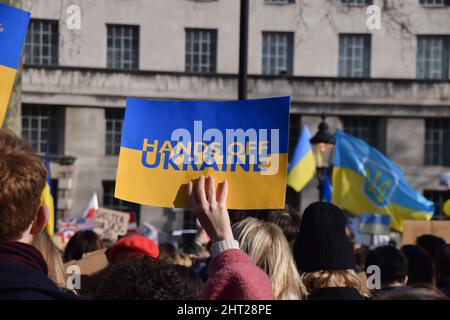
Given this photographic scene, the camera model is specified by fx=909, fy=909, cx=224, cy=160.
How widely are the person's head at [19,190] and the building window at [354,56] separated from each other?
18.6 metres

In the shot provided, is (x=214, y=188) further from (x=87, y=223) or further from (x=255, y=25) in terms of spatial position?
(x=255, y=25)

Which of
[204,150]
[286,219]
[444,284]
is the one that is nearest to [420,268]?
[444,284]

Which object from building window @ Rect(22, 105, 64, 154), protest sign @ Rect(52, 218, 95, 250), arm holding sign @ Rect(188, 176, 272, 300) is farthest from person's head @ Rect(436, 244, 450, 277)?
building window @ Rect(22, 105, 64, 154)

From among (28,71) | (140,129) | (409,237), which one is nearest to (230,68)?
(28,71)

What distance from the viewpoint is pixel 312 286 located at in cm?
421

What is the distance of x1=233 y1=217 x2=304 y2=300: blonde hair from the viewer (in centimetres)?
394

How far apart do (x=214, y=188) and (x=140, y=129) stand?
960 mm

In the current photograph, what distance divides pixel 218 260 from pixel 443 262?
12.6ft

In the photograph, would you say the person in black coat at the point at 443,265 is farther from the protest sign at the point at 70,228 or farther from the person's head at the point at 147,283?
the protest sign at the point at 70,228

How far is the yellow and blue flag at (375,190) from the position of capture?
15.6 metres

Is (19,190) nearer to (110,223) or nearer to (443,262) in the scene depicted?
(443,262)

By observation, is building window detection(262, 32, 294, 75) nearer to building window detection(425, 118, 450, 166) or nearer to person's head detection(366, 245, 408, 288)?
building window detection(425, 118, 450, 166)

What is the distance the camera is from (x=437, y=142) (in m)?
30.3

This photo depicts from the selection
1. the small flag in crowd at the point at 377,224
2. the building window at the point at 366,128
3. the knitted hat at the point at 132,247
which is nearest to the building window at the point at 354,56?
the building window at the point at 366,128
